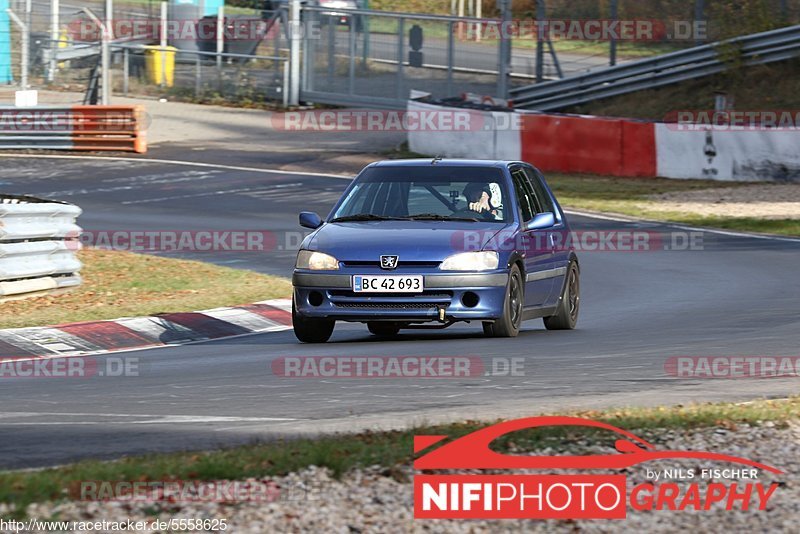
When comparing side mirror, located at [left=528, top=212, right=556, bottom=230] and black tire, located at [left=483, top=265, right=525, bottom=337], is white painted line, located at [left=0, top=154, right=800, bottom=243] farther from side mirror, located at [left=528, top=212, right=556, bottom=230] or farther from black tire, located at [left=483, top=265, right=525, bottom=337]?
black tire, located at [left=483, top=265, right=525, bottom=337]

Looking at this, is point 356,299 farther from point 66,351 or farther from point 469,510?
point 469,510

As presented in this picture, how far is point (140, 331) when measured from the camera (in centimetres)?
1318

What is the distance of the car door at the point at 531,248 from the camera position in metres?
12.2

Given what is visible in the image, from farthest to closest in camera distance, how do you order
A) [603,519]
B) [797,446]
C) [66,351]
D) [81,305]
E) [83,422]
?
[81,305] → [66,351] → [83,422] → [797,446] → [603,519]

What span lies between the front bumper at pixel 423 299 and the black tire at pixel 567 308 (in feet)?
6.00

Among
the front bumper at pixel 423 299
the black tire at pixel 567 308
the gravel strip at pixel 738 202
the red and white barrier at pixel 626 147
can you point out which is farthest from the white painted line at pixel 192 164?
the front bumper at pixel 423 299

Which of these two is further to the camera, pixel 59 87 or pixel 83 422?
pixel 59 87

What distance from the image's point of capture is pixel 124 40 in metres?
44.4

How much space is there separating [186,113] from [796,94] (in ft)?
55.7

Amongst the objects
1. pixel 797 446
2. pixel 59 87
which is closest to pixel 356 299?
pixel 797 446

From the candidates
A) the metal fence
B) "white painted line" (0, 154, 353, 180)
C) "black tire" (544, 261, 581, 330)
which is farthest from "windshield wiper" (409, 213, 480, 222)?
the metal fence

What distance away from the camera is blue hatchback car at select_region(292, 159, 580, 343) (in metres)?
11.3

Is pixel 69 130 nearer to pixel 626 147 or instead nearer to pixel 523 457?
pixel 626 147

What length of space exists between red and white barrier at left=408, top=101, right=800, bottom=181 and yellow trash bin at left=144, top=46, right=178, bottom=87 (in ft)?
46.8
